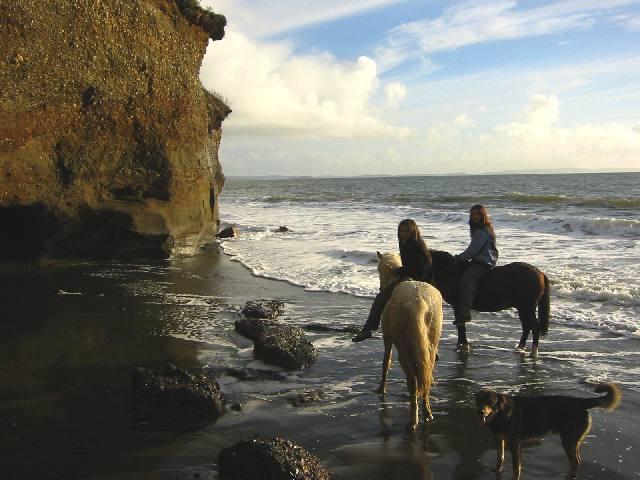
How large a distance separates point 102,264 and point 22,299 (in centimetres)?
467

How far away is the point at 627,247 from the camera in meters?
18.0

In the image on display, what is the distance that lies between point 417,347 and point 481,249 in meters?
3.36

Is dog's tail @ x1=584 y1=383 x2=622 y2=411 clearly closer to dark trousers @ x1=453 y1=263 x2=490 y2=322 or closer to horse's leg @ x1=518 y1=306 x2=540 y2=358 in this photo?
horse's leg @ x1=518 y1=306 x2=540 y2=358

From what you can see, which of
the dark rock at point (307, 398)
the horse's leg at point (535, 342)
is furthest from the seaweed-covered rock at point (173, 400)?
the horse's leg at point (535, 342)

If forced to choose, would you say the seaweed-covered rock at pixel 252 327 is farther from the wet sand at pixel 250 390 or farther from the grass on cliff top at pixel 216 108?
the grass on cliff top at pixel 216 108

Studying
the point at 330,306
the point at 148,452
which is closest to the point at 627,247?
the point at 330,306

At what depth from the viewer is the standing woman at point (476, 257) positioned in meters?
8.62

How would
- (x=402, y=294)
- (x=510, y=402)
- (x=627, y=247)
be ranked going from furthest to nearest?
1. (x=627, y=247)
2. (x=402, y=294)
3. (x=510, y=402)

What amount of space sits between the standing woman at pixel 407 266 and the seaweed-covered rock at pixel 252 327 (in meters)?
1.65

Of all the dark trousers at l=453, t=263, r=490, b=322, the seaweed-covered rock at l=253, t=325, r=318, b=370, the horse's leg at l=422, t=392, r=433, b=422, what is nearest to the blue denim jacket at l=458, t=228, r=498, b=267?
the dark trousers at l=453, t=263, r=490, b=322

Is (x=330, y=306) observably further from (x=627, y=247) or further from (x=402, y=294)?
(x=627, y=247)

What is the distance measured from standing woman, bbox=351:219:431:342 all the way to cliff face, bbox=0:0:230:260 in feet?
30.5

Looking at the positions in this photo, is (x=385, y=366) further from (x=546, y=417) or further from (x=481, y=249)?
(x=481, y=249)

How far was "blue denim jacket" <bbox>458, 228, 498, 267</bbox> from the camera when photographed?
863cm
